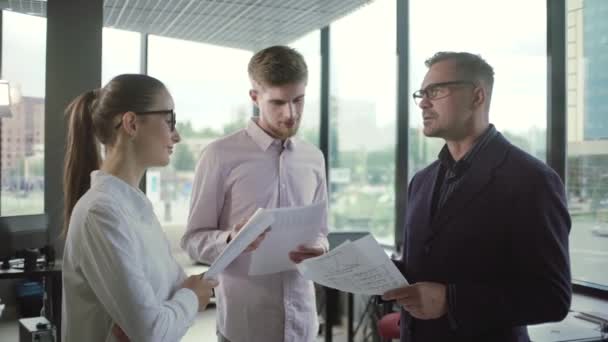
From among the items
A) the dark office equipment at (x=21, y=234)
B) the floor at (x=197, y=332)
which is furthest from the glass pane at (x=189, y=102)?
the dark office equipment at (x=21, y=234)

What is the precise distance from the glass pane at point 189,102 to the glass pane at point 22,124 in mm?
1300

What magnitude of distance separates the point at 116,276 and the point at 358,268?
1.88 ft

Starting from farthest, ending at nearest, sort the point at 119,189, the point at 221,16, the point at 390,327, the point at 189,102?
the point at 189,102
the point at 221,16
the point at 390,327
the point at 119,189

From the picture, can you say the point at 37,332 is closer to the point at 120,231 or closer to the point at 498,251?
the point at 120,231

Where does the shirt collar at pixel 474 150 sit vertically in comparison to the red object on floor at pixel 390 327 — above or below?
above

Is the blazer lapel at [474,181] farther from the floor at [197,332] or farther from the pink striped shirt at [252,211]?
the floor at [197,332]

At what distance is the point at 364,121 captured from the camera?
5.19m

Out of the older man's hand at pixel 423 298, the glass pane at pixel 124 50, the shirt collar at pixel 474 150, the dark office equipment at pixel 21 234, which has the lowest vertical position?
the dark office equipment at pixel 21 234

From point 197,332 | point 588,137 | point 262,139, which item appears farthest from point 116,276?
point 197,332

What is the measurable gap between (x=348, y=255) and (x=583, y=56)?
8.45 ft

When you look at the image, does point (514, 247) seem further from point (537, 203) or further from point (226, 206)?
point (226, 206)

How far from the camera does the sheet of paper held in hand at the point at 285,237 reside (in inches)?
59.0

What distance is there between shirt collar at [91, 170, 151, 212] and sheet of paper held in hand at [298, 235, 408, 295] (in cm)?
47

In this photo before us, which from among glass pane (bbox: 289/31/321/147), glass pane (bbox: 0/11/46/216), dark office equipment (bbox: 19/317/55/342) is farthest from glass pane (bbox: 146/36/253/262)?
dark office equipment (bbox: 19/317/55/342)
